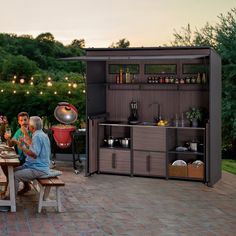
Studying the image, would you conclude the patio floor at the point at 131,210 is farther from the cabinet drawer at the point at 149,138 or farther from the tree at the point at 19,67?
the tree at the point at 19,67

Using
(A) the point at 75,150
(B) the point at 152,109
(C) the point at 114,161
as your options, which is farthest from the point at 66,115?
(B) the point at 152,109

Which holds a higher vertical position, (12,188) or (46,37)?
(46,37)

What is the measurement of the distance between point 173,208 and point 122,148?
255 centimetres

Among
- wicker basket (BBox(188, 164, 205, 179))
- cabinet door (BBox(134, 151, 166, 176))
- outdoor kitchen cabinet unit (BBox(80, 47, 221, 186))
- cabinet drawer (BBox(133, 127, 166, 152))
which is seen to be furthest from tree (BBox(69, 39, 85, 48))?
wicker basket (BBox(188, 164, 205, 179))

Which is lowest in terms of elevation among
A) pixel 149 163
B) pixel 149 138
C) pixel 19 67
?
pixel 149 163

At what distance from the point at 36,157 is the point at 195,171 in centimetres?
330

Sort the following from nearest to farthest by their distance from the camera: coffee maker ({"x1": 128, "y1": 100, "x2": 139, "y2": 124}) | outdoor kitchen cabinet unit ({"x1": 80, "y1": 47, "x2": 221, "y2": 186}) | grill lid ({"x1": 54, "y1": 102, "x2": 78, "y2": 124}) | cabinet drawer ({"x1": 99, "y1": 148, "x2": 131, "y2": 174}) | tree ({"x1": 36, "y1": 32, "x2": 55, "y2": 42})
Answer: outdoor kitchen cabinet unit ({"x1": 80, "y1": 47, "x2": 221, "y2": 186}) < cabinet drawer ({"x1": 99, "y1": 148, "x2": 131, "y2": 174}) < coffee maker ({"x1": 128, "y1": 100, "x2": 139, "y2": 124}) < grill lid ({"x1": 54, "y1": 102, "x2": 78, "y2": 124}) < tree ({"x1": 36, "y1": 32, "x2": 55, "y2": 42})

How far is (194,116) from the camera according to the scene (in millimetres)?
9328

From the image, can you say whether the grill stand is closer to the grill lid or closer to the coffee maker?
the grill lid

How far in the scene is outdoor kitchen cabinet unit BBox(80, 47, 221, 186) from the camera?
9.09 meters

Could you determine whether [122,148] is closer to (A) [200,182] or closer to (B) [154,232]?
(A) [200,182]

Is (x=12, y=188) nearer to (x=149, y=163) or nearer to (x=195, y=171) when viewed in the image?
(x=149, y=163)

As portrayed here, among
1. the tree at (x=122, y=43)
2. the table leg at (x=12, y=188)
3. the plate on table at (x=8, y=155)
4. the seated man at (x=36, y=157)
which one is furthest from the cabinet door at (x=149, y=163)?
the tree at (x=122, y=43)

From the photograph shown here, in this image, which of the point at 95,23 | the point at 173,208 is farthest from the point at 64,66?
the point at 173,208
